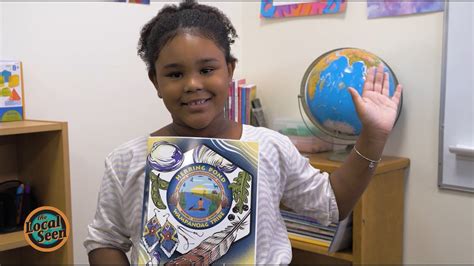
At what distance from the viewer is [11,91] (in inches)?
67.5

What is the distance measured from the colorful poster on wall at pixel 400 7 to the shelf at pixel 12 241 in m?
1.47

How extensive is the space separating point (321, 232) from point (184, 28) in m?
1.16

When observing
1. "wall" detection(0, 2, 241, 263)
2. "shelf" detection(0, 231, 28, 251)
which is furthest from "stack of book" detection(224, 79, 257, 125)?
"shelf" detection(0, 231, 28, 251)

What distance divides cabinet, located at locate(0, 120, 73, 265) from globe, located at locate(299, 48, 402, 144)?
0.86 meters

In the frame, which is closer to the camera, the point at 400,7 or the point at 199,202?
the point at 199,202

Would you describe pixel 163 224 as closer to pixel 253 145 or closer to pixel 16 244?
pixel 253 145

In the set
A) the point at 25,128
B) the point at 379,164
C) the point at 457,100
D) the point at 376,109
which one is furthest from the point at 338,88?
the point at 25,128

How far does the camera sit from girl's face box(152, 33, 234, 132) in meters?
0.92

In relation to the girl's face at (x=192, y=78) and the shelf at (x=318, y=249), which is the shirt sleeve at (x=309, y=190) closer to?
the girl's face at (x=192, y=78)

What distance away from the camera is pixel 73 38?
75.5 inches

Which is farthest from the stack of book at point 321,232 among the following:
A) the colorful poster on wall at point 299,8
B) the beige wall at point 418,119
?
the colorful poster on wall at point 299,8

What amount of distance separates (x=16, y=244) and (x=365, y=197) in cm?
110

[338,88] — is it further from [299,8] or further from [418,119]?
[299,8]

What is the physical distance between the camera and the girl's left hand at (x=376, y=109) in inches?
38.4
